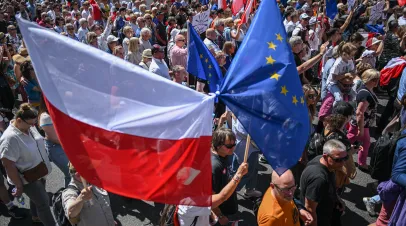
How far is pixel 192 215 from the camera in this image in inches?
130

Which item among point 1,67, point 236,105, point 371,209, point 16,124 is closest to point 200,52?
point 236,105

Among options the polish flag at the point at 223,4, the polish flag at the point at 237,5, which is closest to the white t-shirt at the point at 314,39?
the polish flag at the point at 237,5

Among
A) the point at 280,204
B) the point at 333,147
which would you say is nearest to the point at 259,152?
the point at 333,147

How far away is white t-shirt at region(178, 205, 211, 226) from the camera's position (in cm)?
330

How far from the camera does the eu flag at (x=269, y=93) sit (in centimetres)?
307

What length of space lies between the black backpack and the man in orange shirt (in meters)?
1.72

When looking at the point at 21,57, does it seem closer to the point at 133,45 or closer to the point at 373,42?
the point at 133,45

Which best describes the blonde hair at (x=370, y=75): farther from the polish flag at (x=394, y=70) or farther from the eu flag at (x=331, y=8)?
the eu flag at (x=331, y=8)

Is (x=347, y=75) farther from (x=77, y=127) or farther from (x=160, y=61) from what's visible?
(x=77, y=127)

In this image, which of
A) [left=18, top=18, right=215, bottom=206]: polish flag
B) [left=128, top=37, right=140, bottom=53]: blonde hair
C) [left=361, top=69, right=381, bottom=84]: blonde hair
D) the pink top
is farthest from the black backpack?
[left=128, top=37, right=140, bottom=53]: blonde hair

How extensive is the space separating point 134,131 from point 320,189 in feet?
6.41

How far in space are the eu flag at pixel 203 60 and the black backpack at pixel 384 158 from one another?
204 cm

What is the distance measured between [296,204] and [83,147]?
83.6 inches

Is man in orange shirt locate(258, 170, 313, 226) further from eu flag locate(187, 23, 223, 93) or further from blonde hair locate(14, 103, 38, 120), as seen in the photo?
blonde hair locate(14, 103, 38, 120)
